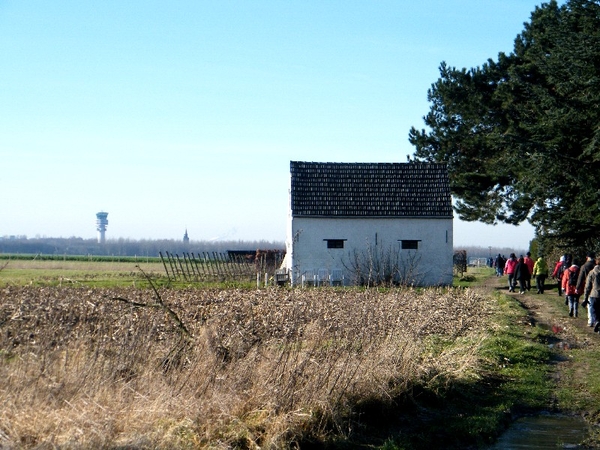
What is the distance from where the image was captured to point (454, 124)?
52.3 meters

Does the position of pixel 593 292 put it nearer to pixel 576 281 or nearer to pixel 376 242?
pixel 576 281

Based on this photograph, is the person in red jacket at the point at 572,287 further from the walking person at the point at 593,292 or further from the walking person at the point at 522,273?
the walking person at the point at 522,273

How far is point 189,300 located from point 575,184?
1523 centimetres

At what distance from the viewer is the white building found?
3994cm

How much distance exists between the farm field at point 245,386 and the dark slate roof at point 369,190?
26147 millimetres

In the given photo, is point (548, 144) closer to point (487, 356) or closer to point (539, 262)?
point (539, 262)

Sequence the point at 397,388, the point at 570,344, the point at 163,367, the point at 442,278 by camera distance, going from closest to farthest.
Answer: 1. the point at 163,367
2. the point at 397,388
3. the point at 570,344
4. the point at 442,278

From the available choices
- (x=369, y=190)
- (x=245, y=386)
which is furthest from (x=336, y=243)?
(x=245, y=386)

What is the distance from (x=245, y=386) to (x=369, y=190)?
32.7m

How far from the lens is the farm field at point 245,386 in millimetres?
8422

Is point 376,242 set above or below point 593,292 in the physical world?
above

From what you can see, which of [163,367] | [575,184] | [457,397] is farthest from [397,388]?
[575,184]

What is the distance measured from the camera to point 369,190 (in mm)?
42062

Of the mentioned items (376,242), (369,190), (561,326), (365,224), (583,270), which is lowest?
(561,326)
